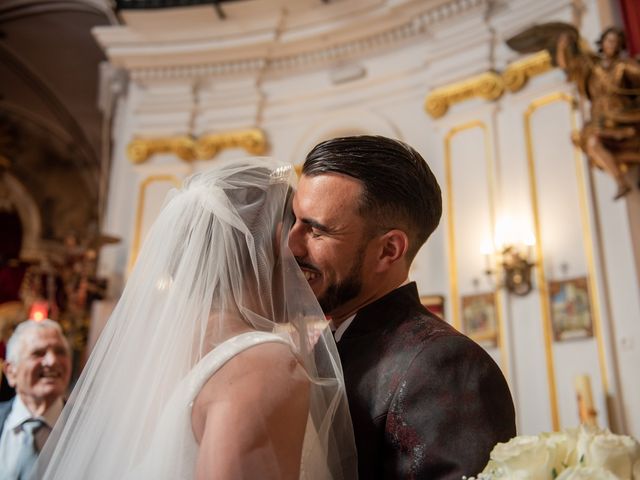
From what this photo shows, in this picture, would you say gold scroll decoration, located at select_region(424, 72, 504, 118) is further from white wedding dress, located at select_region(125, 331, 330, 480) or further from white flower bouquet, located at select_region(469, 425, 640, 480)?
white flower bouquet, located at select_region(469, 425, 640, 480)

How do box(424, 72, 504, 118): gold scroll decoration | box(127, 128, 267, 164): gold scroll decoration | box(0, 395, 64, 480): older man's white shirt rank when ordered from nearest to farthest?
1. box(0, 395, 64, 480): older man's white shirt
2. box(424, 72, 504, 118): gold scroll decoration
3. box(127, 128, 267, 164): gold scroll decoration

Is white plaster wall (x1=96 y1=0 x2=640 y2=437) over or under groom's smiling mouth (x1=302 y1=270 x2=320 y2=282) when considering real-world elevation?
over

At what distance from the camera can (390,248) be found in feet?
5.96

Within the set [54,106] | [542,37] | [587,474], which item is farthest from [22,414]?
[54,106]

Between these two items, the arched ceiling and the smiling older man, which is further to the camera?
the arched ceiling

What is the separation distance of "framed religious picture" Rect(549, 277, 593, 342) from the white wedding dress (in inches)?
186

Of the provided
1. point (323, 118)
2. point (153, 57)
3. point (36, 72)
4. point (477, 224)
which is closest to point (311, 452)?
point (477, 224)

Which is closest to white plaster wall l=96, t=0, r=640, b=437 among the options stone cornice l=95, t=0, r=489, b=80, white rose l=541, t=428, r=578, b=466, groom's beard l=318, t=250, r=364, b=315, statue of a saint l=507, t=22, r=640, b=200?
stone cornice l=95, t=0, r=489, b=80

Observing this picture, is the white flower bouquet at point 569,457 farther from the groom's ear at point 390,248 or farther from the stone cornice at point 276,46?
the stone cornice at point 276,46

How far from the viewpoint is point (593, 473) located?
101cm

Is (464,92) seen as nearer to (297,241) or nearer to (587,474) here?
(297,241)

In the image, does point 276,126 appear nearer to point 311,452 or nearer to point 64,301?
point 64,301

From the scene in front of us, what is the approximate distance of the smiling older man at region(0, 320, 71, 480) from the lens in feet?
9.57

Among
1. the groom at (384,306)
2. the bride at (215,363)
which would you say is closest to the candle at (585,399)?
the groom at (384,306)
